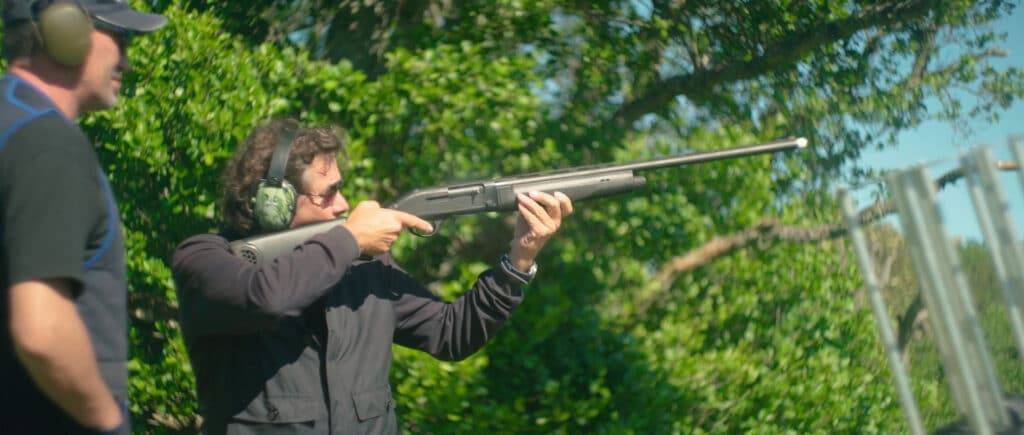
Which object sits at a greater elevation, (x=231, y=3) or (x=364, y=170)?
(x=231, y=3)

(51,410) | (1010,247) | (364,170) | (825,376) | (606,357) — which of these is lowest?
(825,376)

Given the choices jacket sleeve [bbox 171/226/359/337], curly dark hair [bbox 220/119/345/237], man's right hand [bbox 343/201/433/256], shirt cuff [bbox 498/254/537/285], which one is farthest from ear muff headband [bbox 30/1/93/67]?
shirt cuff [bbox 498/254/537/285]

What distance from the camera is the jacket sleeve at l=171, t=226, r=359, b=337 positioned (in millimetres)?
2629

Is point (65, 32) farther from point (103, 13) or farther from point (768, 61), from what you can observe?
point (768, 61)

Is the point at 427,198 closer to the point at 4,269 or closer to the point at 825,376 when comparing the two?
the point at 4,269

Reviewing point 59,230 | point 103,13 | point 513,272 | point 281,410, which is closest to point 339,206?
point 513,272

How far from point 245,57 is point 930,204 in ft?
12.3

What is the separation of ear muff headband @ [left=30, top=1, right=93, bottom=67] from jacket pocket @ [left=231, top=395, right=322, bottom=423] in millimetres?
1157

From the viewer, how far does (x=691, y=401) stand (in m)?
5.06

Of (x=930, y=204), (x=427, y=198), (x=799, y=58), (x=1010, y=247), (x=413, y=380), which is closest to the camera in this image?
(x=1010, y=247)

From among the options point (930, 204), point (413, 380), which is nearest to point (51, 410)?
point (930, 204)

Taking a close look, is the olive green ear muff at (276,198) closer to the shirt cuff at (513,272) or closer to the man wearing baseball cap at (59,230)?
the shirt cuff at (513,272)

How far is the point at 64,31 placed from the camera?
6.07ft

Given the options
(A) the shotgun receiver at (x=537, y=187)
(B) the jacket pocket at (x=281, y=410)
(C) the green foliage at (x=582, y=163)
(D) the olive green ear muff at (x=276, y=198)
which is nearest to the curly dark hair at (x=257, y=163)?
(D) the olive green ear muff at (x=276, y=198)
